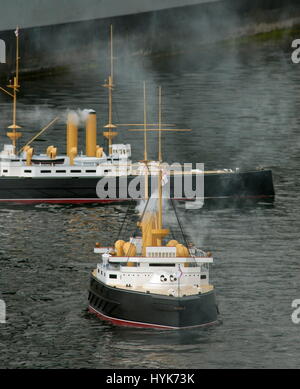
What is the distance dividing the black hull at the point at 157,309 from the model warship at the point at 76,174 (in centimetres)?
4669

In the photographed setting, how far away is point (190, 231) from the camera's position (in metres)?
110

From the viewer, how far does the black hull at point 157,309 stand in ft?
255

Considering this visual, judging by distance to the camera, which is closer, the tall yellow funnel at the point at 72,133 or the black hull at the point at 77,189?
the black hull at the point at 77,189

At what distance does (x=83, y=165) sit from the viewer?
131875 mm

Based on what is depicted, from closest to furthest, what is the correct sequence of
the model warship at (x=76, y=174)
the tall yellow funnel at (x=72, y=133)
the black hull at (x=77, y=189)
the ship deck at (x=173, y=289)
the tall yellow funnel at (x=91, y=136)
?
the ship deck at (x=173, y=289), the black hull at (x=77, y=189), the model warship at (x=76, y=174), the tall yellow funnel at (x=91, y=136), the tall yellow funnel at (x=72, y=133)

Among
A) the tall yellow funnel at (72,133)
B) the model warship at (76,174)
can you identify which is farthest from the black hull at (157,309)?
the tall yellow funnel at (72,133)

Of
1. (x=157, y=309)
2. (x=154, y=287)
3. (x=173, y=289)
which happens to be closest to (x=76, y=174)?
(x=154, y=287)

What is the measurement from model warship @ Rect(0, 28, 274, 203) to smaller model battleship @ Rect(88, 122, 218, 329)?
148 ft

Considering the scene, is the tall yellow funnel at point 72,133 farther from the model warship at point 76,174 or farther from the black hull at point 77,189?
the black hull at point 77,189

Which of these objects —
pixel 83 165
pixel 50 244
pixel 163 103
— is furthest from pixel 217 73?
pixel 50 244

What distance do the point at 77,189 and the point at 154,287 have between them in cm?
5106

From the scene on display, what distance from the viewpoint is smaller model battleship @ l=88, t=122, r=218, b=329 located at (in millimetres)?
77875

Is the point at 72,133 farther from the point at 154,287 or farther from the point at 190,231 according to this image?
the point at 154,287

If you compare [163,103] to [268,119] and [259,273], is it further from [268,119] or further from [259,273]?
[259,273]
